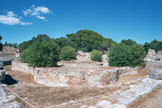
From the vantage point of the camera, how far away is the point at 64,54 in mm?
22359

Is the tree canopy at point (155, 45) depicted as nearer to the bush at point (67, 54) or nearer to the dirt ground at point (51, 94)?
the bush at point (67, 54)

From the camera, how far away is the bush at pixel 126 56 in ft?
43.0

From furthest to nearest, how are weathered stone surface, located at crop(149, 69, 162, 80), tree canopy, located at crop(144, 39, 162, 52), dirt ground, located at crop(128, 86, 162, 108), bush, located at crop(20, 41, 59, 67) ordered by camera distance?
→ tree canopy, located at crop(144, 39, 162, 52)
bush, located at crop(20, 41, 59, 67)
weathered stone surface, located at crop(149, 69, 162, 80)
dirt ground, located at crop(128, 86, 162, 108)

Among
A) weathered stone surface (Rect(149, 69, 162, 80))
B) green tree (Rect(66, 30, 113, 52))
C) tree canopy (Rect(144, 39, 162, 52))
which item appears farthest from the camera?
tree canopy (Rect(144, 39, 162, 52))

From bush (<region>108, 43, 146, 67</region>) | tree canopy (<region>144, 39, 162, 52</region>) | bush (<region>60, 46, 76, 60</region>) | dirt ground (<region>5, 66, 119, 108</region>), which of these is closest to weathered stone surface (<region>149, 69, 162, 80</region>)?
dirt ground (<region>5, 66, 119, 108</region>)

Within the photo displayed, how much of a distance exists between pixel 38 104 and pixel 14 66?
12.5 metres

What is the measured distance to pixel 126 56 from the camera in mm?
13117

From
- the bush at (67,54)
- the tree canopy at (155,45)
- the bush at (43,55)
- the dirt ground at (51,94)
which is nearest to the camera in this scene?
the dirt ground at (51,94)

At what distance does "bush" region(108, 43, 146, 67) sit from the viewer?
13.1 meters

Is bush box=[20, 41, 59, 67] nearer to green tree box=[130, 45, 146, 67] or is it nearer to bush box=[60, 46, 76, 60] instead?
green tree box=[130, 45, 146, 67]

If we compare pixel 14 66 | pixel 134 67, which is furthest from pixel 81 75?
pixel 14 66

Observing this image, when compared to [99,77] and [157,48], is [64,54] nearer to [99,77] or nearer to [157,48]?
[99,77]

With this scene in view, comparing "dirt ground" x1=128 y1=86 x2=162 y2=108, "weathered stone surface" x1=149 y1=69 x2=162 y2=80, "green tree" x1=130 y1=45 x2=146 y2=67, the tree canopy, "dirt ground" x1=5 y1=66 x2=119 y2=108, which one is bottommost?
"dirt ground" x1=5 y1=66 x2=119 y2=108

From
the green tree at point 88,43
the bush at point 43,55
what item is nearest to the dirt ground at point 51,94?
the bush at point 43,55
